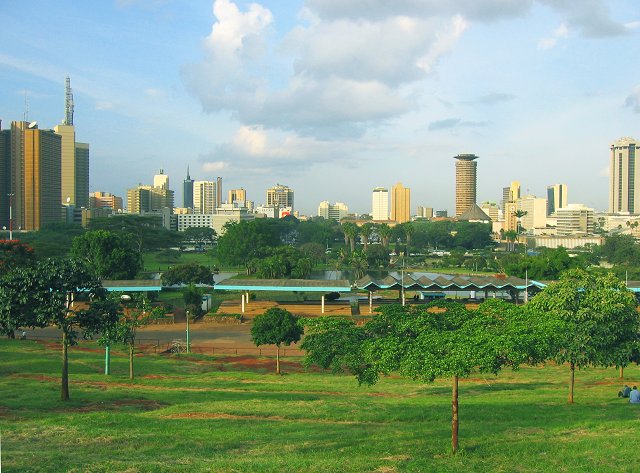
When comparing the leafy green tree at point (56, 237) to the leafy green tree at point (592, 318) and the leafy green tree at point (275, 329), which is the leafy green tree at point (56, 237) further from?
the leafy green tree at point (592, 318)

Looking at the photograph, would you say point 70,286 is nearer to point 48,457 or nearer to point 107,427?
point 107,427

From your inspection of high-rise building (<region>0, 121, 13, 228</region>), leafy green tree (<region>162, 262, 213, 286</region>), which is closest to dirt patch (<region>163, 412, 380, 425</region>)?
leafy green tree (<region>162, 262, 213, 286</region>)

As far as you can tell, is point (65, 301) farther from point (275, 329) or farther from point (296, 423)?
point (275, 329)

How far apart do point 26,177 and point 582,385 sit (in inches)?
5857

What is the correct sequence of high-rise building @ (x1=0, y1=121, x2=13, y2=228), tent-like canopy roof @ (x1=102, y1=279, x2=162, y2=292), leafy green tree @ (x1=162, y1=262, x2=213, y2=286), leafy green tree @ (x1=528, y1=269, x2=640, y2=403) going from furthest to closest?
1. high-rise building @ (x1=0, y1=121, x2=13, y2=228)
2. leafy green tree @ (x1=162, y1=262, x2=213, y2=286)
3. tent-like canopy roof @ (x1=102, y1=279, x2=162, y2=292)
4. leafy green tree @ (x1=528, y1=269, x2=640, y2=403)

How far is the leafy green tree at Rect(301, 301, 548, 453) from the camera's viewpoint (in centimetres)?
1450

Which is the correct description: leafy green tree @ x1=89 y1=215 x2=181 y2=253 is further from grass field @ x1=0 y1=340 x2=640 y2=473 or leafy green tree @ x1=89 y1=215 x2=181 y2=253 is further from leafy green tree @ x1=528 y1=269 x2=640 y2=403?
leafy green tree @ x1=528 y1=269 x2=640 y2=403

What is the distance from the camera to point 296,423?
62.3 feet

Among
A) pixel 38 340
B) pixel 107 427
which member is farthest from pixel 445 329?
pixel 38 340

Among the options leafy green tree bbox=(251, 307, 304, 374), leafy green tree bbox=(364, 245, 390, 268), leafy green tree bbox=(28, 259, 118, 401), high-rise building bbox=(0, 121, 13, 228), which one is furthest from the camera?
high-rise building bbox=(0, 121, 13, 228)

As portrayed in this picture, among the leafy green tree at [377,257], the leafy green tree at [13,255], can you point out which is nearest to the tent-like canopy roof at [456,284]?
the leafy green tree at [13,255]

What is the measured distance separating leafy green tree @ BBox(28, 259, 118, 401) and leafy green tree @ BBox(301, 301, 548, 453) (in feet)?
32.0

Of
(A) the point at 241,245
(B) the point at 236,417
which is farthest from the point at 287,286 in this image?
(A) the point at 241,245

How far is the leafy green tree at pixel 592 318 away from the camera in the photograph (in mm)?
24172
